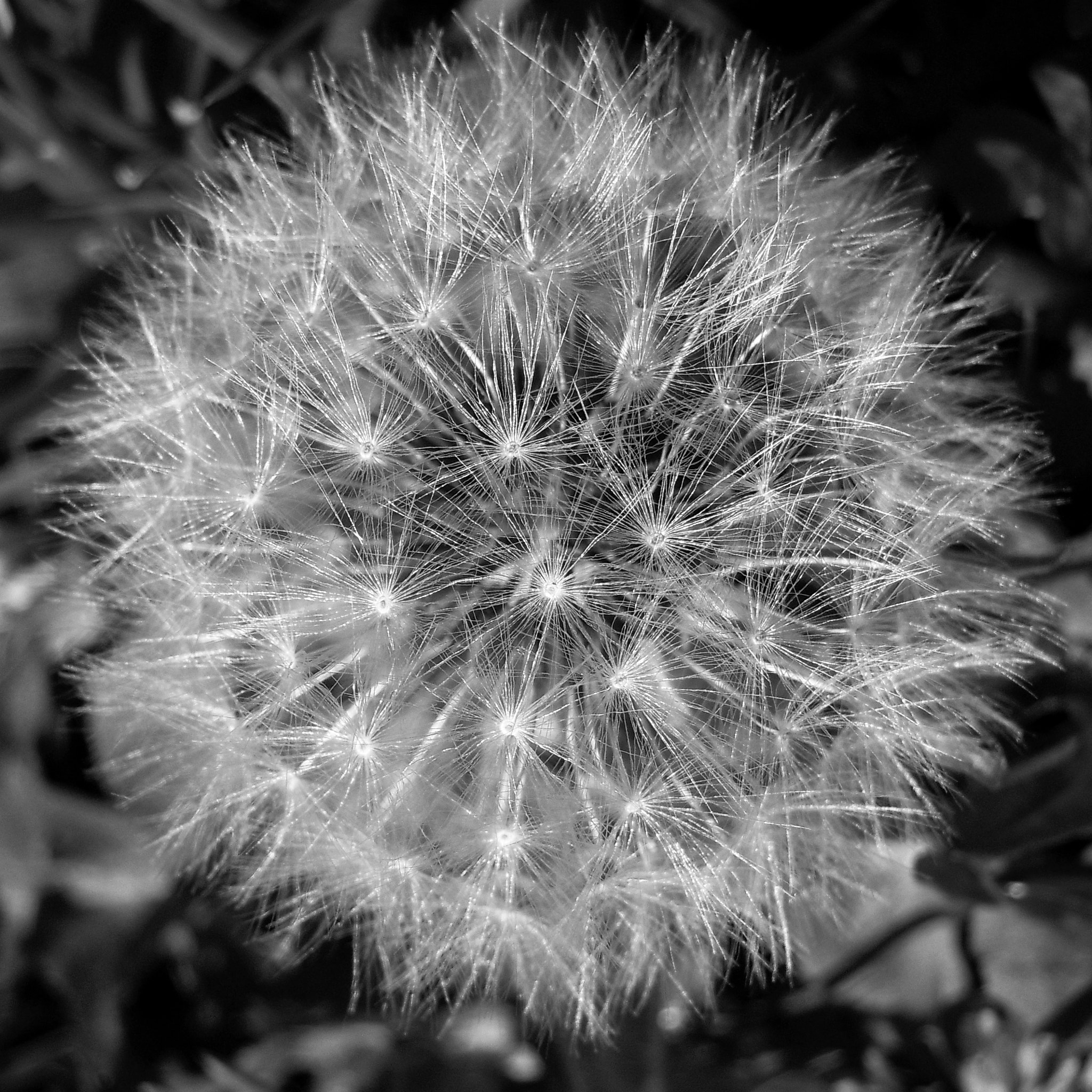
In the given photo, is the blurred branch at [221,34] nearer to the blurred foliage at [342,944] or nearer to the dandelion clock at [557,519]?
the blurred foliage at [342,944]

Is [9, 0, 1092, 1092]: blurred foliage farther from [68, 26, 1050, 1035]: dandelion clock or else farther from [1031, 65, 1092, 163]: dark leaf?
[68, 26, 1050, 1035]: dandelion clock

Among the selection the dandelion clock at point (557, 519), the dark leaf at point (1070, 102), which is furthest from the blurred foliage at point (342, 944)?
the dandelion clock at point (557, 519)

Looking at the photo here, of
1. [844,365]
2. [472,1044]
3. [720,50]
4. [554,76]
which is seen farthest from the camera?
[472,1044]

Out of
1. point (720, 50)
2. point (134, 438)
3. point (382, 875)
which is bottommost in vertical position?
point (382, 875)

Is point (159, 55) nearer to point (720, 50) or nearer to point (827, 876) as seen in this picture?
point (720, 50)

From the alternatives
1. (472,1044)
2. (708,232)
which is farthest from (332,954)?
(708,232)

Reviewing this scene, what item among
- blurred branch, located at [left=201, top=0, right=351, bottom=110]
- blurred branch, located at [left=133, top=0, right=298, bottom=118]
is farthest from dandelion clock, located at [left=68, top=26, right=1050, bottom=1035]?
blurred branch, located at [left=133, top=0, right=298, bottom=118]

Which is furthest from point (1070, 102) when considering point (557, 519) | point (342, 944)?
point (342, 944)
